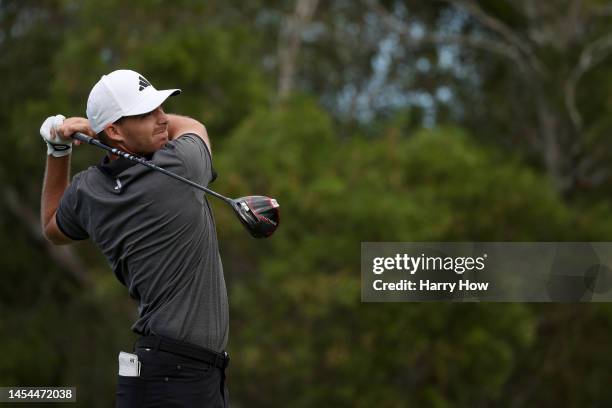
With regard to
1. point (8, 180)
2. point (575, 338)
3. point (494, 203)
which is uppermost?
point (8, 180)

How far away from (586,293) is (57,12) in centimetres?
1368

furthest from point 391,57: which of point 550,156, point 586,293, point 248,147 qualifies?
point 586,293

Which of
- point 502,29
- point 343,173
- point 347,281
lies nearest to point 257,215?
point 347,281

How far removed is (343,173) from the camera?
19375 mm

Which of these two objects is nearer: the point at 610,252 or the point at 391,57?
the point at 610,252

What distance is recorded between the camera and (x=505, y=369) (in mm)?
19266

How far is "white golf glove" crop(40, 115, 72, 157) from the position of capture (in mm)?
4535

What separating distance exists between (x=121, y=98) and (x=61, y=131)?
40 centimetres

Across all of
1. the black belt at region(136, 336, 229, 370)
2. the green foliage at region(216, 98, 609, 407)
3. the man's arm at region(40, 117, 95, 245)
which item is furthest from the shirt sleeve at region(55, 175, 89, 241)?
the green foliage at region(216, 98, 609, 407)

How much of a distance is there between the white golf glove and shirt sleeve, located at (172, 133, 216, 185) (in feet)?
1.65

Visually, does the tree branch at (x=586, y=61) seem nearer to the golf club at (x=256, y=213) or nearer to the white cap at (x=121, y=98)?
the golf club at (x=256, y=213)

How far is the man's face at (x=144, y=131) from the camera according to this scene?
426 cm

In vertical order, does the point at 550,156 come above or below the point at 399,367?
above

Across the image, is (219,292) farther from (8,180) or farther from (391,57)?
(391,57)
